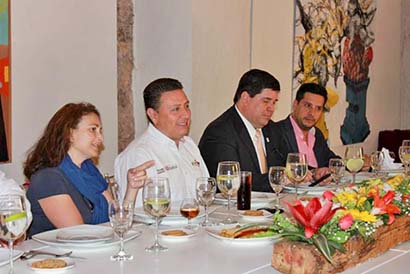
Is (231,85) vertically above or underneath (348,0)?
underneath

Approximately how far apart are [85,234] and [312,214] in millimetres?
800

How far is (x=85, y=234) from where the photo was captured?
236 cm

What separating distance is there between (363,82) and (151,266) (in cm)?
567

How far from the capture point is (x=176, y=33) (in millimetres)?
4945

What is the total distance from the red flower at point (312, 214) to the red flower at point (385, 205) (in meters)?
0.22

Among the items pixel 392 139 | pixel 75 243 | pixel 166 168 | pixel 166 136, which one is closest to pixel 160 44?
pixel 166 136

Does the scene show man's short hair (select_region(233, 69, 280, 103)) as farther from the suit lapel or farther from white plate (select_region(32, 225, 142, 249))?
white plate (select_region(32, 225, 142, 249))

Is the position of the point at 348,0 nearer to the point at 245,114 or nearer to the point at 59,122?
the point at 245,114

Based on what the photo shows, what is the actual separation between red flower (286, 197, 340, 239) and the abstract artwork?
4.18m

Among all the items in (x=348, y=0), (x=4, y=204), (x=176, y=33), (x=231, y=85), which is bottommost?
(x=4, y=204)

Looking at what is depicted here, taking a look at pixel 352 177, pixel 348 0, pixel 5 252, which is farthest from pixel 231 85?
pixel 5 252

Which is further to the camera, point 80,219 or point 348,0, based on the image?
point 348,0

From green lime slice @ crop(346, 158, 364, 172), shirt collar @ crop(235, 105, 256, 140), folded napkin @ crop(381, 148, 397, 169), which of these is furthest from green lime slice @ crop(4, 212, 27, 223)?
folded napkin @ crop(381, 148, 397, 169)

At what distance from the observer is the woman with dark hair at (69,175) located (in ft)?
9.20
